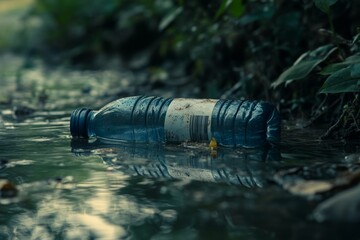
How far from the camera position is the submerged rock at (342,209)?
180 cm

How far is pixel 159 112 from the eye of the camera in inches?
133

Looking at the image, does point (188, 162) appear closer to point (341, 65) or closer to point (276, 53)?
point (341, 65)

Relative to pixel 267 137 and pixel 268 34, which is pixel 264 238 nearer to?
pixel 267 137

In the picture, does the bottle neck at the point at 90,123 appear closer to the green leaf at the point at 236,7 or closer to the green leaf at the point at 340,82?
the green leaf at the point at 236,7

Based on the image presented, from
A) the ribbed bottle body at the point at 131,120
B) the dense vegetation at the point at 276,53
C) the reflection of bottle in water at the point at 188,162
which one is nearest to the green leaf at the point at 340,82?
the dense vegetation at the point at 276,53

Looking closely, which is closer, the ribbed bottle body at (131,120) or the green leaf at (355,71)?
the green leaf at (355,71)

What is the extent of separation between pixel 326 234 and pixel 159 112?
1.71 meters

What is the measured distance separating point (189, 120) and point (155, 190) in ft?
2.78

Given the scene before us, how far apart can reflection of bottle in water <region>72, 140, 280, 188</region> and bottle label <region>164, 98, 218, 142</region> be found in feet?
0.26

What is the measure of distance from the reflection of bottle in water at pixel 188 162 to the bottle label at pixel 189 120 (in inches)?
3.2

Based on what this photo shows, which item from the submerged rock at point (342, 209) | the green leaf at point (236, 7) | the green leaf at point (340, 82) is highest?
the green leaf at point (236, 7)

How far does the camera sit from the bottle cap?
339 centimetres

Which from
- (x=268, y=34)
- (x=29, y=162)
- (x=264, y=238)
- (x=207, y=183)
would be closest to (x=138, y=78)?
(x=268, y=34)

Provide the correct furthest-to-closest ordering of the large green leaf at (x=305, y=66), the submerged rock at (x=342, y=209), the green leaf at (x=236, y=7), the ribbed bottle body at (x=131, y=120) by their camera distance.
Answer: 1. the green leaf at (x=236, y=7)
2. the ribbed bottle body at (x=131, y=120)
3. the large green leaf at (x=305, y=66)
4. the submerged rock at (x=342, y=209)
